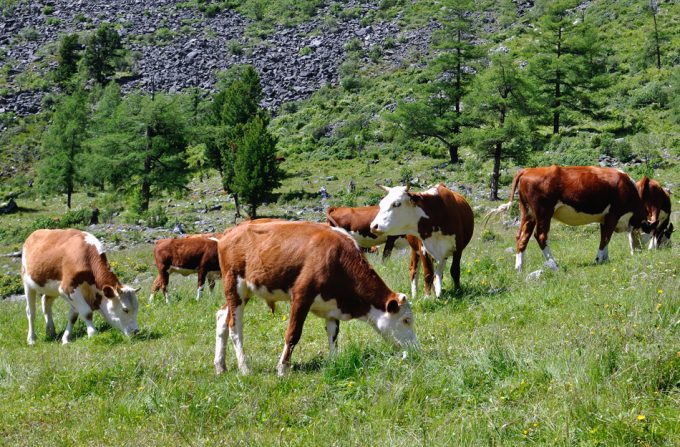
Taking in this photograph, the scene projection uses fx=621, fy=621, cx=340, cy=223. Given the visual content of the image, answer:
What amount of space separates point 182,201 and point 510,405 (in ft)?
139

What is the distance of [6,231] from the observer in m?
37.2

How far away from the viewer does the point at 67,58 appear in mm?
87062

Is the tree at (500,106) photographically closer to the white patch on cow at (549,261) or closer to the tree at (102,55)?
the white patch on cow at (549,261)

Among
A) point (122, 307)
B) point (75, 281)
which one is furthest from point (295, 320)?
point (75, 281)

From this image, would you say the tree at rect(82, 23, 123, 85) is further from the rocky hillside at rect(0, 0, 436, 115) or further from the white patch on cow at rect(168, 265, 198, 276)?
the white patch on cow at rect(168, 265, 198, 276)

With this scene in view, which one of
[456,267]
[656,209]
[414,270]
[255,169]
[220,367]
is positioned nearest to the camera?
[220,367]

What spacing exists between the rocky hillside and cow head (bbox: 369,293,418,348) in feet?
218

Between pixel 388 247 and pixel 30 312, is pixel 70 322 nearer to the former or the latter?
pixel 30 312

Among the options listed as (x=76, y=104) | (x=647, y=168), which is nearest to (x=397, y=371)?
(x=647, y=168)

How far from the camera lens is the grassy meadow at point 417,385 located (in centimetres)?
440

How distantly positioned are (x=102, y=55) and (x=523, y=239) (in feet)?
279

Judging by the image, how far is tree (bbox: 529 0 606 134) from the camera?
4200 cm

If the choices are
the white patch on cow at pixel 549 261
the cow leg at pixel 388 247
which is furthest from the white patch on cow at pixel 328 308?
the cow leg at pixel 388 247

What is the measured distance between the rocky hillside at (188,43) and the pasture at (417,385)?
65078 millimetres
